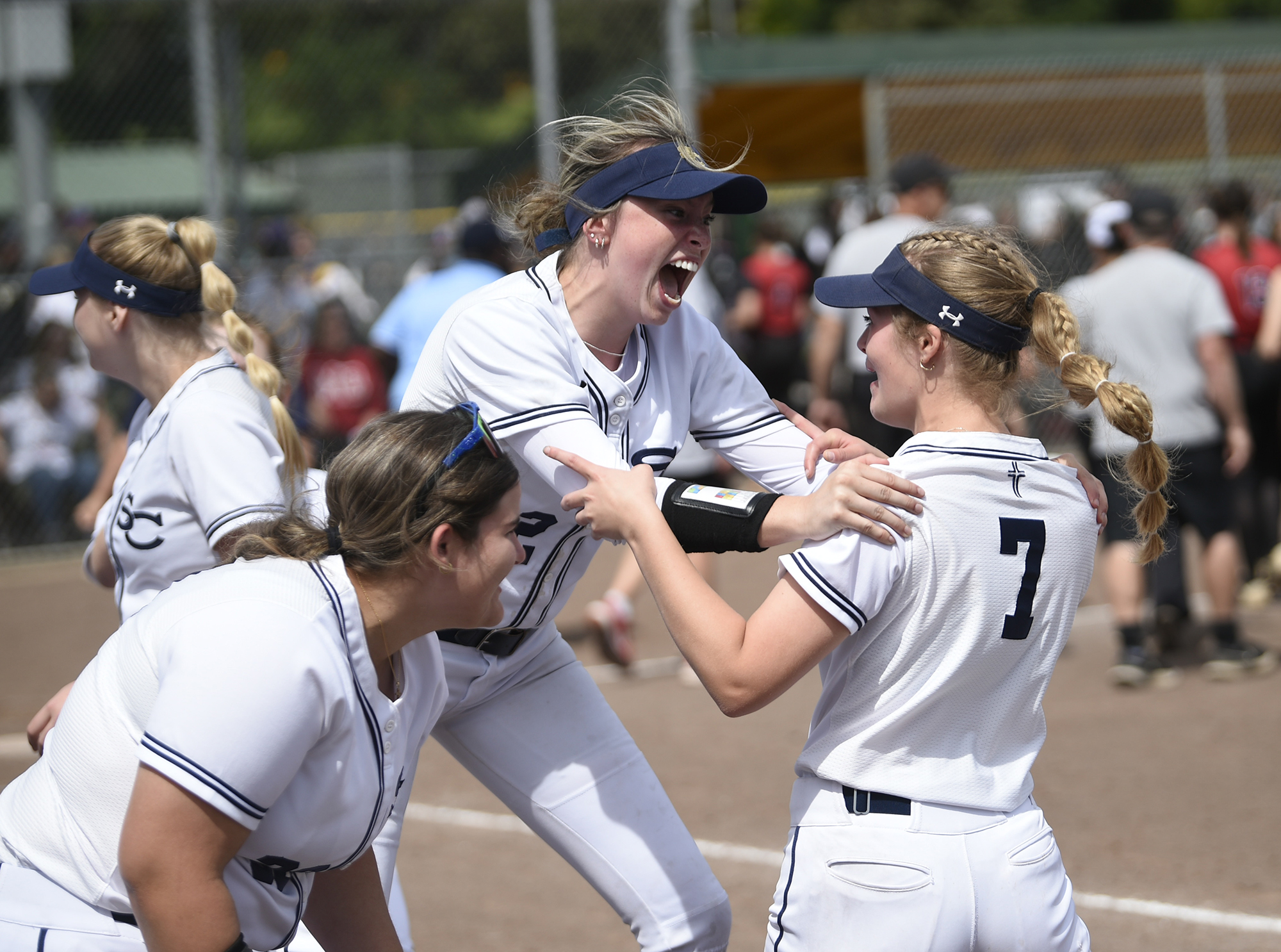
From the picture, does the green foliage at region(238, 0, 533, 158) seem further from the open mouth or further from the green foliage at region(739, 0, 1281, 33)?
the open mouth

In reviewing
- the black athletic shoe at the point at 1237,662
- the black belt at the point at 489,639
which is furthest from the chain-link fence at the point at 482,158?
the black athletic shoe at the point at 1237,662

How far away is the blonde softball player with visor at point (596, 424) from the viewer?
8.55 ft

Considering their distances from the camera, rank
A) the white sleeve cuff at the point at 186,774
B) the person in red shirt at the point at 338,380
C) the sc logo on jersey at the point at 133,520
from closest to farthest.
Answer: the white sleeve cuff at the point at 186,774 → the sc logo on jersey at the point at 133,520 → the person in red shirt at the point at 338,380

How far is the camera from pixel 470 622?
7.62 ft

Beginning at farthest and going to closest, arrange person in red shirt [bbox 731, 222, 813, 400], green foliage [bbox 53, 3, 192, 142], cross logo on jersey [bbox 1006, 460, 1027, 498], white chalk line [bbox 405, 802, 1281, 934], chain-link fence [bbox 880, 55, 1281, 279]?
chain-link fence [bbox 880, 55, 1281, 279] → green foliage [bbox 53, 3, 192, 142] → person in red shirt [bbox 731, 222, 813, 400] → white chalk line [bbox 405, 802, 1281, 934] → cross logo on jersey [bbox 1006, 460, 1027, 498]

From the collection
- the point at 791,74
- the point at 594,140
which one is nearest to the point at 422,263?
the point at 791,74

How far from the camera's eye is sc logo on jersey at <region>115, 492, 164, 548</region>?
297 cm

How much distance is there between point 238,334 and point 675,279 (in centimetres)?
101

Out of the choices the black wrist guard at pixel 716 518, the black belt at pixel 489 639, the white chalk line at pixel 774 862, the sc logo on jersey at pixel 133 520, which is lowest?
the white chalk line at pixel 774 862

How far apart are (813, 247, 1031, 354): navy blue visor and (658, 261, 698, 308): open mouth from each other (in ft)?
1.63

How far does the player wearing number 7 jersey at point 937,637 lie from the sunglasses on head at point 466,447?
0.23 m

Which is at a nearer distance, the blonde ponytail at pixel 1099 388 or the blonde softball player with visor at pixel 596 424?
the blonde ponytail at pixel 1099 388

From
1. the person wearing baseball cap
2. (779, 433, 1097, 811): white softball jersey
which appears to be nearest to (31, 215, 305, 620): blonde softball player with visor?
(779, 433, 1097, 811): white softball jersey

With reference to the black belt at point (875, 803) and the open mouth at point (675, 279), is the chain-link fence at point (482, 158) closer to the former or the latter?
the open mouth at point (675, 279)
